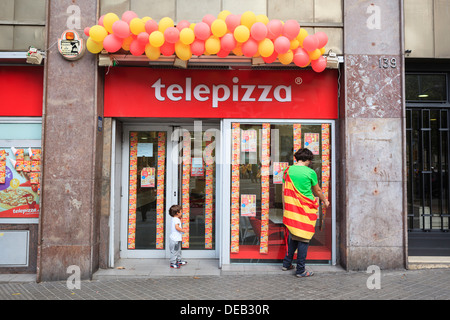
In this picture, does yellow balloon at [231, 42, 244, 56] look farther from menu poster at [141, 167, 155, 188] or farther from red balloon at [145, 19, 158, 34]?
menu poster at [141, 167, 155, 188]

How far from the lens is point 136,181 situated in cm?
637

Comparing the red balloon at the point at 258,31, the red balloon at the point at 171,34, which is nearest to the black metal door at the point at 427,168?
the red balloon at the point at 258,31

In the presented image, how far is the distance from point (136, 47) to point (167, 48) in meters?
0.45

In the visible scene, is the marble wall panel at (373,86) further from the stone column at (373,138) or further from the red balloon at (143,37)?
the red balloon at (143,37)

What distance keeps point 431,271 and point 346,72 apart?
3.46 meters

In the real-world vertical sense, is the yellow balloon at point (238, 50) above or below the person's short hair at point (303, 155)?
above

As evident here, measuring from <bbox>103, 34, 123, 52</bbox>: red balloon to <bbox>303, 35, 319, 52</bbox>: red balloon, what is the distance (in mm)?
2648

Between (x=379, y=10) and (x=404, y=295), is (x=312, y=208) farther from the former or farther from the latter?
(x=379, y=10)

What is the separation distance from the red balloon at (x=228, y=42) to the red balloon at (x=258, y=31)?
28 cm

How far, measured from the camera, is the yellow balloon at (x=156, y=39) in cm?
463

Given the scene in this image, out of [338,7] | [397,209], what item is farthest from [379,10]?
[397,209]

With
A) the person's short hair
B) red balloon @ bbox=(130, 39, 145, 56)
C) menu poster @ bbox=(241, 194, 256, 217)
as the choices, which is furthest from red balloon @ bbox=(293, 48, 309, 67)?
menu poster @ bbox=(241, 194, 256, 217)

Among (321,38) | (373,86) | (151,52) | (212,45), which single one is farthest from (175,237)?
(373,86)

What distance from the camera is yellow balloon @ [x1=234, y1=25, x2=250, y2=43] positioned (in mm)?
4555
